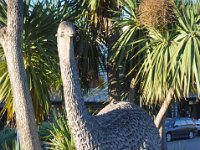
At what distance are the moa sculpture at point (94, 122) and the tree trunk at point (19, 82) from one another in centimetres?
150

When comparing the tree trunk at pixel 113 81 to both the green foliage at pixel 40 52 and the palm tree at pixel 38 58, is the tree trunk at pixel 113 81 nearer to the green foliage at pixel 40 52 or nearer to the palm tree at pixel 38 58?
the green foliage at pixel 40 52

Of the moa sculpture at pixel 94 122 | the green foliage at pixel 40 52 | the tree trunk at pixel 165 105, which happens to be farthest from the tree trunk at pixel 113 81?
the moa sculpture at pixel 94 122

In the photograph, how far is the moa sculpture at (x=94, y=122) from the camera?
12.4 feet

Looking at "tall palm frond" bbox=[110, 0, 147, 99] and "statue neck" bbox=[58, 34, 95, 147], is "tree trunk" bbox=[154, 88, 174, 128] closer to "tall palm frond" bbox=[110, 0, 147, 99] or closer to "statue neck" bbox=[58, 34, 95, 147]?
"tall palm frond" bbox=[110, 0, 147, 99]

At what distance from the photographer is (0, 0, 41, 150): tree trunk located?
19.4 ft

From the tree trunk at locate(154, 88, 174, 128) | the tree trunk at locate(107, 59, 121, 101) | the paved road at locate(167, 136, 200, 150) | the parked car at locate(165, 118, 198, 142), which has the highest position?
the tree trunk at locate(107, 59, 121, 101)

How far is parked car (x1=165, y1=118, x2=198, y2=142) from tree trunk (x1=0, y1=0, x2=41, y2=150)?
20141 mm

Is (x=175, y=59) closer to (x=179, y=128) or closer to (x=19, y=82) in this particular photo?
(x=19, y=82)

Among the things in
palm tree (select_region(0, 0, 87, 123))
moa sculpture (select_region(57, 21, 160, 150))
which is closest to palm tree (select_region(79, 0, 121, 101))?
palm tree (select_region(0, 0, 87, 123))

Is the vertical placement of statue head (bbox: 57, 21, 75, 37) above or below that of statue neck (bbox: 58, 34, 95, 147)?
above

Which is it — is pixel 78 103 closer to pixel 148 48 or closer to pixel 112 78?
pixel 148 48

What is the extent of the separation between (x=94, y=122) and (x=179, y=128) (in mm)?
23801

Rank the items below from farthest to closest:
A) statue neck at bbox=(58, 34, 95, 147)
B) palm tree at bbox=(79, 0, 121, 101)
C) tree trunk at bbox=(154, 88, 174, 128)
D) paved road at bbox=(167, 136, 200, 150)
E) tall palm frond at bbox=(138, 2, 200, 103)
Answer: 1. paved road at bbox=(167, 136, 200, 150)
2. palm tree at bbox=(79, 0, 121, 101)
3. tree trunk at bbox=(154, 88, 174, 128)
4. tall palm frond at bbox=(138, 2, 200, 103)
5. statue neck at bbox=(58, 34, 95, 147)

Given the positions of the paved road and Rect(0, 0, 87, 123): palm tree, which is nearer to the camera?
Rect(0, 0, 87, 123): palm tree
